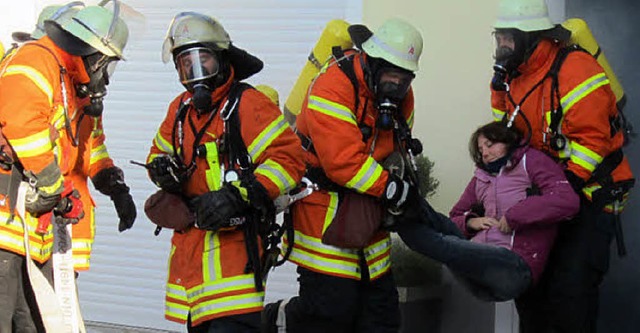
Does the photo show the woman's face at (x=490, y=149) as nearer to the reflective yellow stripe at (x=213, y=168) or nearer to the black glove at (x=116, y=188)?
the reflective yellow stripe at (x=213, y=168)

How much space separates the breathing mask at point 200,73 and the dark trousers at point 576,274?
214 cm

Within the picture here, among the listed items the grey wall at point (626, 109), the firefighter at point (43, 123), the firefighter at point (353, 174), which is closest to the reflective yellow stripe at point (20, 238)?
the firefighter at point (43, 123)

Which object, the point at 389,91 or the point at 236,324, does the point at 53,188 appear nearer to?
the point at 236,324

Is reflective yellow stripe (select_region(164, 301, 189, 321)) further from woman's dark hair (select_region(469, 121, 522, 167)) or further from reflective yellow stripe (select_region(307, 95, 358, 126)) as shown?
woman's dark hair (select_region(469, 121, 522, 167))

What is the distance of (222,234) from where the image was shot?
648cm

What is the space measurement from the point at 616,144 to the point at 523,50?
2.30 ft

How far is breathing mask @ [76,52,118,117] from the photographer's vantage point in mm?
7113

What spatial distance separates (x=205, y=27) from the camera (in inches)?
260

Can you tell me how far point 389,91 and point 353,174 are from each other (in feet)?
1.46

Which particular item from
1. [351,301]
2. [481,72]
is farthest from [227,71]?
[481,72]

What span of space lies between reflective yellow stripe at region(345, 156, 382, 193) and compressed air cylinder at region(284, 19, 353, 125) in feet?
3.62

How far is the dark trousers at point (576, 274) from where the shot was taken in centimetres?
733

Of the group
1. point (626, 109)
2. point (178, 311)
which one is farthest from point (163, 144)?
point (626, 109)

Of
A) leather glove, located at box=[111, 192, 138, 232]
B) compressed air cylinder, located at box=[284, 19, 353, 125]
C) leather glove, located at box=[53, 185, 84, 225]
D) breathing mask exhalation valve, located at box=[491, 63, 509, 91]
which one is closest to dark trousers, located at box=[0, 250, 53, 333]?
leather glove, located at box=[53, 185, 84, 225]
